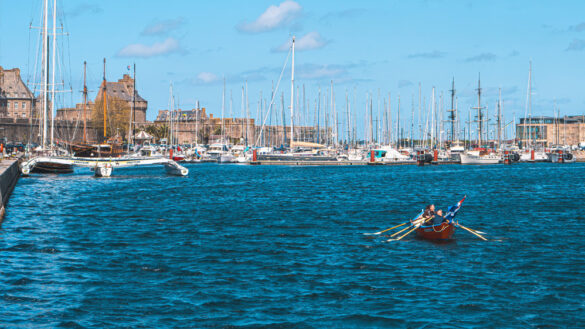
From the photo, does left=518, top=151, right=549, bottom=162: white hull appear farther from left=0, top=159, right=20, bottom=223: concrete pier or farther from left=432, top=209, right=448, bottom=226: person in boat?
left=432, top=209, right=448, bottom=226: person in boat

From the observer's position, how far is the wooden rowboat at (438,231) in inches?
1112

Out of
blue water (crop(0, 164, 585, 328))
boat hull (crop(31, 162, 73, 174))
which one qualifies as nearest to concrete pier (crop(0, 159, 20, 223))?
blue water (crop(0, 164, 585, 328))

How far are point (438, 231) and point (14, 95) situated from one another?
158 meters

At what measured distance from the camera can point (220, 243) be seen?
28.7m

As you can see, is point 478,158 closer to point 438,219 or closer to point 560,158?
point 560,158

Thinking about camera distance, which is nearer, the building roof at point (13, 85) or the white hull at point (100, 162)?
the white hull at point (100, 162)

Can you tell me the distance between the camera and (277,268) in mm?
23203

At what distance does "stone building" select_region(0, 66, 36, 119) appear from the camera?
164625 millimetres

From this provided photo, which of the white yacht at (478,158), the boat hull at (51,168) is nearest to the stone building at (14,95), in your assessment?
Answer: the boat hull at (51,168)

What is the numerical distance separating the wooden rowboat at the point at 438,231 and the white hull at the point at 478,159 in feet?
317

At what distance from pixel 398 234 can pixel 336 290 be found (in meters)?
11.4

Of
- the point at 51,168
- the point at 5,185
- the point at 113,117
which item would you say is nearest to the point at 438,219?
the point at 5,185

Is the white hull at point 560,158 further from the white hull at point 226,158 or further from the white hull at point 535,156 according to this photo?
the white hull at point 226,158

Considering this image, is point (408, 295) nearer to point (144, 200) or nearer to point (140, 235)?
point (140, 235)
